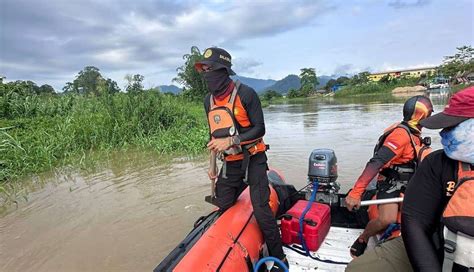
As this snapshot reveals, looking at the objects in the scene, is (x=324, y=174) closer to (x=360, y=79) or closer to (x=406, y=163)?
(x=406, y=163)

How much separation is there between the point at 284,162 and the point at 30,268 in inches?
187

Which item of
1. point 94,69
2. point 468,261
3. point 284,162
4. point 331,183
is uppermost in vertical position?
point 94,69

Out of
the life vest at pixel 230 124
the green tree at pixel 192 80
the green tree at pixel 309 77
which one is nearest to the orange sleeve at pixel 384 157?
the life vest at pixel 230 124

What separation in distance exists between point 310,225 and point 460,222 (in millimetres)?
1512

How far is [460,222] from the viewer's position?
3.61ft

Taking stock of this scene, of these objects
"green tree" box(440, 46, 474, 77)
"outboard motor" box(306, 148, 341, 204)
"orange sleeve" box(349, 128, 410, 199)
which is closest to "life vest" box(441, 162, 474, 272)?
"orange sleeve" box(349, 128, 410, 199)

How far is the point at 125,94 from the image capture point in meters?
9.81

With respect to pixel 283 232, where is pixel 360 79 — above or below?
above

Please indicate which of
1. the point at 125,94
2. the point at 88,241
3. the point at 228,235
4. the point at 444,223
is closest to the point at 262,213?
the point at 228,235

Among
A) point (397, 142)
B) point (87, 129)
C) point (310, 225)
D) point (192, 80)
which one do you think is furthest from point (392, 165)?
point (192, 80)

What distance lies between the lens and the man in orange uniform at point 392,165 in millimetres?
2330

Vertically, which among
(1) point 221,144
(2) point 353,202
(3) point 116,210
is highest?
(1) point 221,144

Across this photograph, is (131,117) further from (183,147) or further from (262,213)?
(262,213)

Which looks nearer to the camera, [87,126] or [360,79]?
[87,126]
